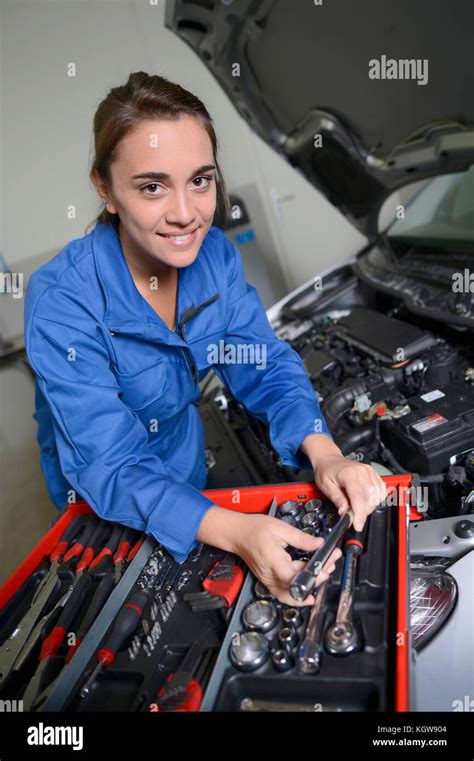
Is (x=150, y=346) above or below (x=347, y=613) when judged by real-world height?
above

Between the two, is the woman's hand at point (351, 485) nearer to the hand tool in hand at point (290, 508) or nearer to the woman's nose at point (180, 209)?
the hand tool in hand at point (290, 508)

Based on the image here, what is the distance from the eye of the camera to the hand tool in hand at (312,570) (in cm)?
80

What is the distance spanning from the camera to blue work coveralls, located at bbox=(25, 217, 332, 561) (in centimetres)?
106

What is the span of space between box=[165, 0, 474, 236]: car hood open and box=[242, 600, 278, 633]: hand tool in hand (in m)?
1.38

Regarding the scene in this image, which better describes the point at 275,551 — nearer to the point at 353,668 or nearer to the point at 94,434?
the point at 353,668

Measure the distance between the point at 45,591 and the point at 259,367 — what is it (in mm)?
713

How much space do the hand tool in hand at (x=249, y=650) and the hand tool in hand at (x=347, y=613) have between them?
3.7 inches

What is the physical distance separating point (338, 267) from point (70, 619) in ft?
5.75

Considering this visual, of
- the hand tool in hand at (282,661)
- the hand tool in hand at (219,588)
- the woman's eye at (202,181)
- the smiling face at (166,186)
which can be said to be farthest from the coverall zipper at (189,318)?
the hand tool in hand at (282,661)

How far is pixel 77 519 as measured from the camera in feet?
3.96

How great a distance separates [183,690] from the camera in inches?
29.9

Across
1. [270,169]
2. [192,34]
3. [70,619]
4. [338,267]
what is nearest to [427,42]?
[192,34]

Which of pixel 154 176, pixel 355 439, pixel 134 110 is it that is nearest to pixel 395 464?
pixel 355 439

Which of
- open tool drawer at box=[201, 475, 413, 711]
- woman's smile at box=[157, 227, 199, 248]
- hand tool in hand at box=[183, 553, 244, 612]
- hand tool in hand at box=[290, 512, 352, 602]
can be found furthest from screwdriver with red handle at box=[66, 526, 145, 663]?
woman's smile at box=[157, 227, 199, 248]
